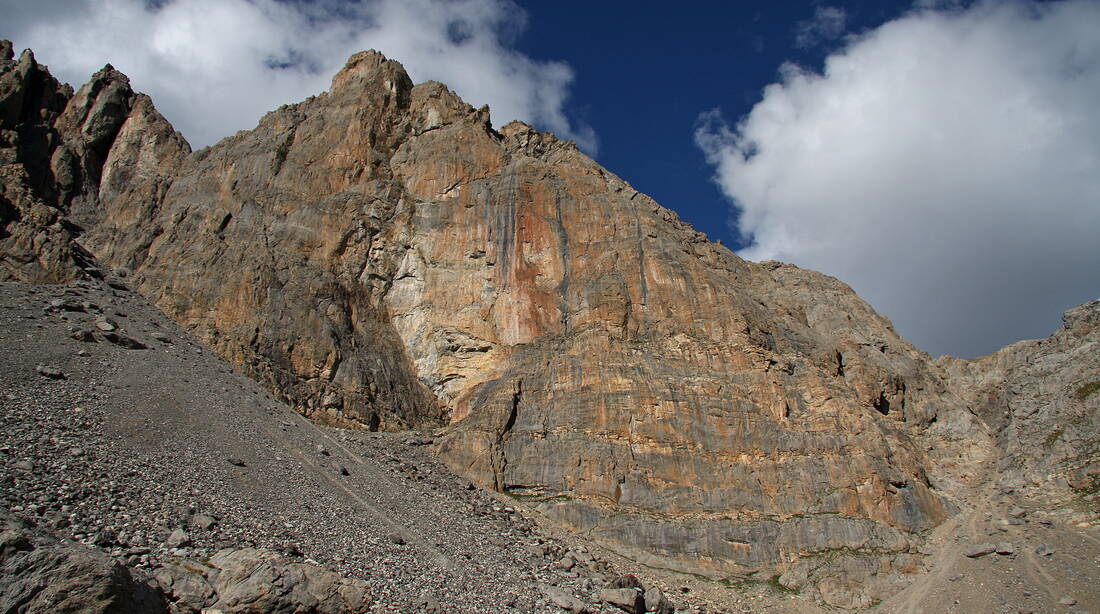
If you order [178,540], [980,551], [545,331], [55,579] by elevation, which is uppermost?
[545,331]

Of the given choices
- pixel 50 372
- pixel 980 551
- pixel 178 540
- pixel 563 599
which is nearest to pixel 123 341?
pixel 50 372

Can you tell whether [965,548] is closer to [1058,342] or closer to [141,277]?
[1058,342]

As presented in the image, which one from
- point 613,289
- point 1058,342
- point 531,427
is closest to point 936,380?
point 1058,342

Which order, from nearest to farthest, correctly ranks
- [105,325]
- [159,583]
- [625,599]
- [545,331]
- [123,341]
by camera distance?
[159,583], [625,599], [123,341], [105,325], [545,331]

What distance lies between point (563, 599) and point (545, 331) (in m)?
27.3

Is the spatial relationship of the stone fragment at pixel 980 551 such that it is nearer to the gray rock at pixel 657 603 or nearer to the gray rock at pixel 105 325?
the gray rock at pixel 657 603

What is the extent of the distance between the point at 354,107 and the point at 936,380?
208ft

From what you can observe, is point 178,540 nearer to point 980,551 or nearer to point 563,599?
point 563,599

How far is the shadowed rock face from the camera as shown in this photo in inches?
1718

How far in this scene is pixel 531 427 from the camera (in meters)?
47.5

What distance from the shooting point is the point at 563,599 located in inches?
1164

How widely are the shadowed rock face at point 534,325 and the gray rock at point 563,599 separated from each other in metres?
11.3

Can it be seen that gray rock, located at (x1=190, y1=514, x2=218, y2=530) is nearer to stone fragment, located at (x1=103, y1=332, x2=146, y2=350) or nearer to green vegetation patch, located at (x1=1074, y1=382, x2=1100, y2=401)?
stone fragment, located at (x1=103, y1=332, x2=146, y2=350)

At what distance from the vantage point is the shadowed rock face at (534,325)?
43625mm
